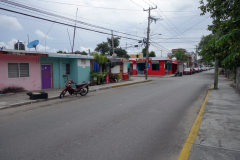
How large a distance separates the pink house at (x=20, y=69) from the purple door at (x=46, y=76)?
52 centimetres

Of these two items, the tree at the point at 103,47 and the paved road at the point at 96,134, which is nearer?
the paved road at the point at 96,134

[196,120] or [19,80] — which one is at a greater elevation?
[19,80]

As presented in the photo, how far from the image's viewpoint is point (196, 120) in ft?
22.0

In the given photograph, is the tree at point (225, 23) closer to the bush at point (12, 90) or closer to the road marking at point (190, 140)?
the road marking at point (190, 140)

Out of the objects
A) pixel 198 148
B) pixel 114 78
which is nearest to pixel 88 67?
pixel 114 78

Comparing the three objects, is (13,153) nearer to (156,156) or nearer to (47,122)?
(47,122)

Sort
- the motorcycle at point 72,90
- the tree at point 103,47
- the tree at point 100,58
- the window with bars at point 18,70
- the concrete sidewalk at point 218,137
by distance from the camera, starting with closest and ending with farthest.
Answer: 1. the concrete sidewalk at point 218,137
2. the motorcycle at point 72,90
3. the window with bars at point 18,70
4. the tree at point 100,58
5. the tree at point 103,47

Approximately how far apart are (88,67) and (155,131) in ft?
46.6

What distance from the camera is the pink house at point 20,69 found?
12492 mm

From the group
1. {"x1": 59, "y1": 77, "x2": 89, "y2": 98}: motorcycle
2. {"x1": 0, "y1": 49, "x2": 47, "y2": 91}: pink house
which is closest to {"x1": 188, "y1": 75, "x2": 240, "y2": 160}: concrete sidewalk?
{"x1": 59, "y1": 77, "x2": 89, "y2": 98}: motorcycle

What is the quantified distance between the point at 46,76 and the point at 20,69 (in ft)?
7.40

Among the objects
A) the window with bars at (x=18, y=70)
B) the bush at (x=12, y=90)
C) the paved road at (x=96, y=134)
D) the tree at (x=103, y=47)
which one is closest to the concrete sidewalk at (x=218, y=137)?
the paved road at (x=96, y=134)

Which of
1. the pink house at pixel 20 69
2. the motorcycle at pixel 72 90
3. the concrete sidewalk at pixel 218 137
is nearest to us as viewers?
the concrete sidewalk at pixel 218 137

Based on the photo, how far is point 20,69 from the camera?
13.6 metres
